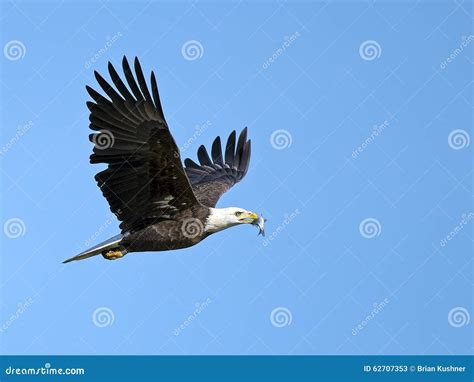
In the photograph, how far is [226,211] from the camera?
39.9 ft

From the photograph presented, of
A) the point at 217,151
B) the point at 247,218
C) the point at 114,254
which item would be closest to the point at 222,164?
the point at 217,151

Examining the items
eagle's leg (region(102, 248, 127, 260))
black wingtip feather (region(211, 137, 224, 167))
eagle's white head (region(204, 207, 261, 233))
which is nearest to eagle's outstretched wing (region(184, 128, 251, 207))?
black wingtip feather (region(211, 137, 224, 167))

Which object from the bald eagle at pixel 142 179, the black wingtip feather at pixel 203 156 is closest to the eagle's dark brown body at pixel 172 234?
the bald eagle at pixel 142 179

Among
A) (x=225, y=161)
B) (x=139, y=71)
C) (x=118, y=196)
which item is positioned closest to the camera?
(x=139, y=71)

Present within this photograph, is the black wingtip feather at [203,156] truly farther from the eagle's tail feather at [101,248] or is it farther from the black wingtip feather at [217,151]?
the eagle's tail feather at [101,248]

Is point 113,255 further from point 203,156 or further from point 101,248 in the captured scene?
point 203,156

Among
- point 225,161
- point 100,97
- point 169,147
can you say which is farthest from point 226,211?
point 225,161

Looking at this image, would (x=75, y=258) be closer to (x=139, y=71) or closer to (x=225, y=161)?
(x=139, y=71)

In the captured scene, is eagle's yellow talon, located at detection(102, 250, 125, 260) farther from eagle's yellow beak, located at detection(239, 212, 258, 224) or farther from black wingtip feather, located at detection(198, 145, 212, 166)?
black wingtip feather, located at detection(198, 145, 212, 166)

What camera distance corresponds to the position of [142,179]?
11719 millimetres

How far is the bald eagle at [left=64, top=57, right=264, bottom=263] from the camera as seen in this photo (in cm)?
1137

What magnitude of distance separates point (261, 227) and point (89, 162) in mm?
2159

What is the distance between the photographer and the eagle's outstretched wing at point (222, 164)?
14555 mm

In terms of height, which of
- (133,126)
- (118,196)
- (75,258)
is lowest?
(75,258)
